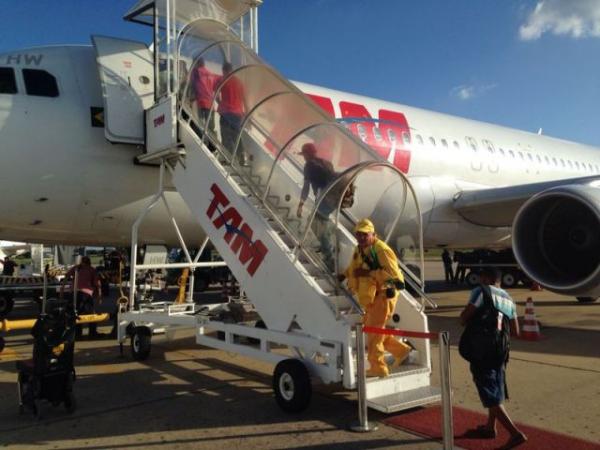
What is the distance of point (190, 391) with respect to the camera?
18.8ft

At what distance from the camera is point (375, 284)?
481 centimetres

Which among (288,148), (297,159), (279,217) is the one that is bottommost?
(279,217)

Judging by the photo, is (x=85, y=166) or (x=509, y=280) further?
(x=509, y=280)

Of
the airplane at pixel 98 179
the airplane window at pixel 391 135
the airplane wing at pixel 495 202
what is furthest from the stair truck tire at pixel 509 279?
the airplane window at pixel 391 135

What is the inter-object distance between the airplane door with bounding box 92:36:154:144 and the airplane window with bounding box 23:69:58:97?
69 cm

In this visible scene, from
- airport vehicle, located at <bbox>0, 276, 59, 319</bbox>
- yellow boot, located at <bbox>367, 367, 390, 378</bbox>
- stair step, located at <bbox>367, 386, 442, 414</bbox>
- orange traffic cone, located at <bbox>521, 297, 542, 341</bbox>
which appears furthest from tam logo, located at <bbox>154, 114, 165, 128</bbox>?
airport vehicle, located at <bbox>0, 276, 59, 319</bbox>

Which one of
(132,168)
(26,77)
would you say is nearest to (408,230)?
(132,168)

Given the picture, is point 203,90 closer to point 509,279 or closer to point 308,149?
point 308,149

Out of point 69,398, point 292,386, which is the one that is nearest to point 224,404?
point 292,386

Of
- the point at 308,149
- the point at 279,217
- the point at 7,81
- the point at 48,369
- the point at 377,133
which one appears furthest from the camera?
the point at 377,133

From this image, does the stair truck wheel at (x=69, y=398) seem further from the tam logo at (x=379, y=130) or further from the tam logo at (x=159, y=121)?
the tam logo at (x=379, y=130)

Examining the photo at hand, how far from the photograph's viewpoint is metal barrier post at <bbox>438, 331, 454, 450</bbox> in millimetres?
3654

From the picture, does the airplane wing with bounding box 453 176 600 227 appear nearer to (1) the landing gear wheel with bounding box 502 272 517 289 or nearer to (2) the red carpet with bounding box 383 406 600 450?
(2) the red carpet with bounding box 383 406 600 450

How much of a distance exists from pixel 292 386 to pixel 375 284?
1178 millimetres
